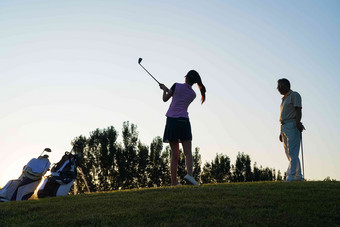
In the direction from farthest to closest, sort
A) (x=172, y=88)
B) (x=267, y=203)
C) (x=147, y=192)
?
(x=172, y=88) → (x=147, y=192) → (x=267, y=203)

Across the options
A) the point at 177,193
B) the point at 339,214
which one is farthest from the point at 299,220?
the point at 177,193

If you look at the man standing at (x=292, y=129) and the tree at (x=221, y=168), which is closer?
the man standing at (x=292, y=129)

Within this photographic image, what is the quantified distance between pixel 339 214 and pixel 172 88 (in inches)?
174

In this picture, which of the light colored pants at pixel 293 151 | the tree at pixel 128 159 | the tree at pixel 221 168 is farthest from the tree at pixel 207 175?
the light colored pants at pixel 293 151

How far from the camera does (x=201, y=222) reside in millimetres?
4969

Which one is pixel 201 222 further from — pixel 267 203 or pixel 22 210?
pixel 22 210

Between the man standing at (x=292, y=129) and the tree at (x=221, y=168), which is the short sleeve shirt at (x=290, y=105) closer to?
the man standing at (x=292, y=129)

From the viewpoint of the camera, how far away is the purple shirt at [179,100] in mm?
8250

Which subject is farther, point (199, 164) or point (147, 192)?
point (199, 164)

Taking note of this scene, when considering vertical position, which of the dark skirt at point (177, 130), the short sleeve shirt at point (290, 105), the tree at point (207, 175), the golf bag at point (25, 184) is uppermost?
the tree at point (207, 175)

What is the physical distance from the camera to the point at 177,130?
26.6 feet

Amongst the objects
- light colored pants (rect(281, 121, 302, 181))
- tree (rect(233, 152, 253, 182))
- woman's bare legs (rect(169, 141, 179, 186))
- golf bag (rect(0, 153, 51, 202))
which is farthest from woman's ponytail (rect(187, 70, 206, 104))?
tree (rect(233, 152, 253, 182))

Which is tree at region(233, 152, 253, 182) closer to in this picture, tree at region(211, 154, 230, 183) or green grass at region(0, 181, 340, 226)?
tree at region(211, 154, 230, 183)

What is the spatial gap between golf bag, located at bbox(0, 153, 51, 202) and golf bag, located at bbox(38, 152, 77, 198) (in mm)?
253
